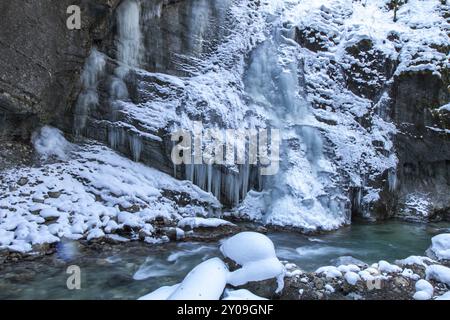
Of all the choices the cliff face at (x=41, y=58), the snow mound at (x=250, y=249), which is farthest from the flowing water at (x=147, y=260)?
the cliff face at (x=41, y=58)

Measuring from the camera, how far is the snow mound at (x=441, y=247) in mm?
6676

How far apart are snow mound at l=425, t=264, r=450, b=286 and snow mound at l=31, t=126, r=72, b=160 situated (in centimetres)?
896

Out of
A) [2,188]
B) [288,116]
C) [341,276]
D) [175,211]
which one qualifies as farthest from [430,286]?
[2,188]

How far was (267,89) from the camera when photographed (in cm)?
1292

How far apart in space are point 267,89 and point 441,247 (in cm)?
770

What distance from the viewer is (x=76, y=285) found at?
20.0ft

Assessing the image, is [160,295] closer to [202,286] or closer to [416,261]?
[202,286]

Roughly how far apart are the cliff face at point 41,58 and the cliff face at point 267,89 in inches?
1.1

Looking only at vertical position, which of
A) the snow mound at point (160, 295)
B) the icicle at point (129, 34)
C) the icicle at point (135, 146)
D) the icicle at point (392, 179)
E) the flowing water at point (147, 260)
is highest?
the icicle at point (129, 34)

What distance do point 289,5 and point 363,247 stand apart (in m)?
9.68

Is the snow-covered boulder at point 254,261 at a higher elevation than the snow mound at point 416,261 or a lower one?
higher

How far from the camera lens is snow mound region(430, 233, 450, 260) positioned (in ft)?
21.9

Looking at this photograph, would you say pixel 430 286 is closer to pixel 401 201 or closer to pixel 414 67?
pixel 401 201

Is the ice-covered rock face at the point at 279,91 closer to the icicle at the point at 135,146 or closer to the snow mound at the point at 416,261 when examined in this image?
the icicle at the point at 135,146
